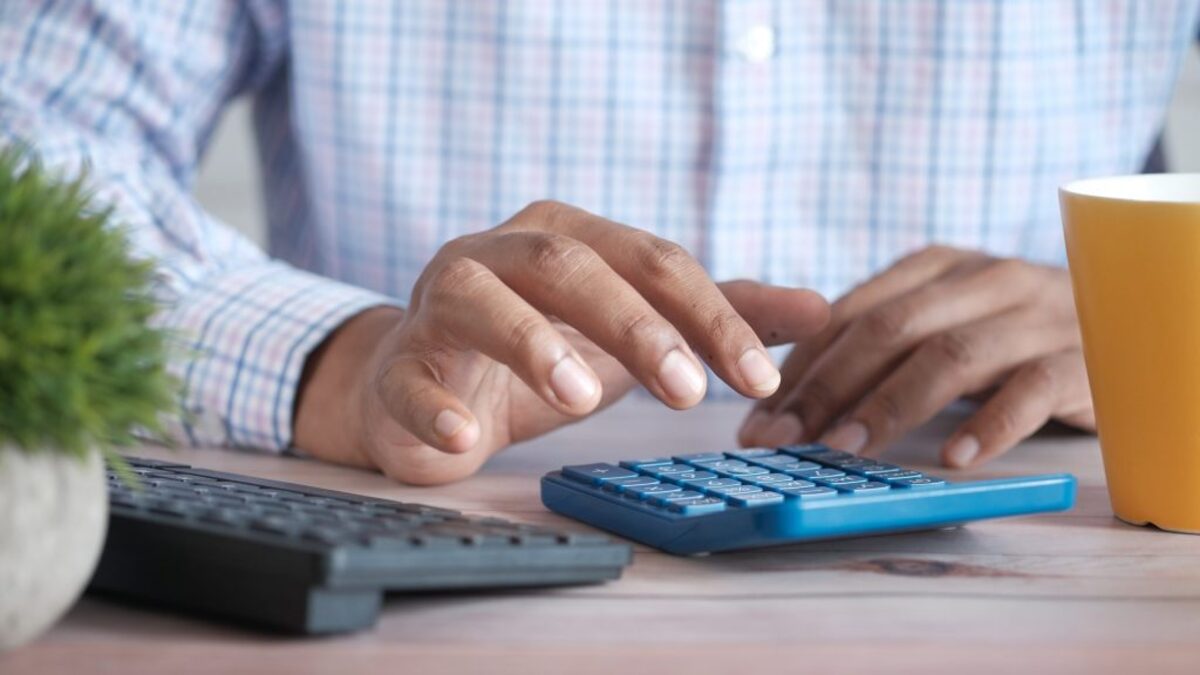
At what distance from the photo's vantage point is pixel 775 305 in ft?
2.56

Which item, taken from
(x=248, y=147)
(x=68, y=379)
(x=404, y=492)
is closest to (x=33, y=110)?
(x=404, y=492)

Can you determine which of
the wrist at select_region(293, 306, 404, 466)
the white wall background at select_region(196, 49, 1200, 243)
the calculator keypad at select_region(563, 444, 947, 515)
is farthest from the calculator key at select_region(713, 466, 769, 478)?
the white wall background at select_region(196, 49, 1200, 243)

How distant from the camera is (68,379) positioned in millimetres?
388

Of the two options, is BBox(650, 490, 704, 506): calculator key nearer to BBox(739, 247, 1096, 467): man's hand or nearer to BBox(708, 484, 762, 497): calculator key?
BBox(708, 484, 762, 497): calculator key

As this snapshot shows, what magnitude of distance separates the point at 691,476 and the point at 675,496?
0.04 meters

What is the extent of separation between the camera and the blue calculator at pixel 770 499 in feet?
1.78

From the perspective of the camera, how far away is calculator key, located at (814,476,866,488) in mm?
603

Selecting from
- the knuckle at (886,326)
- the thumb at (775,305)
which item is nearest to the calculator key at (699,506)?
the thumb at (775,305)

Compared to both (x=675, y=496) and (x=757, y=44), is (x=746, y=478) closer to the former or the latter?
(x=675, y=496)

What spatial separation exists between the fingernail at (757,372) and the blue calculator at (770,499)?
0.13 ft

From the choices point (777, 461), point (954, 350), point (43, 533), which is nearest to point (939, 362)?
point (954, 350)

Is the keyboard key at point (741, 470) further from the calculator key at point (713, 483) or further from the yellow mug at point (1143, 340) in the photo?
the yellow mug at point (1143, 340)

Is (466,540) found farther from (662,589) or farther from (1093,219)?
(1093,219)

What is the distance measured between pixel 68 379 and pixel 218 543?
93 millimetres
